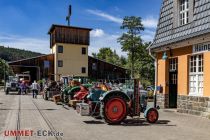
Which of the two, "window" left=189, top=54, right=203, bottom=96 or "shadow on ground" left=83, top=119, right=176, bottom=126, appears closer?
"shadow on ground" left=83, top=119, right=176, bottom=126

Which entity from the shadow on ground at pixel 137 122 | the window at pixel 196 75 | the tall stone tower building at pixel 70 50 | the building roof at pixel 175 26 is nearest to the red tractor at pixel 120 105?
the shadow on ground at pixel 137 122

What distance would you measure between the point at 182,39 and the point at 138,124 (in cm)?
550

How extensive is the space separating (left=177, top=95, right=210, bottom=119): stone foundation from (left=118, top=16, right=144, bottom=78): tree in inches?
1834

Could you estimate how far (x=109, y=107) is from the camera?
12.9 m

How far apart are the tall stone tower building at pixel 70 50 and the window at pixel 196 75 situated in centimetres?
4154

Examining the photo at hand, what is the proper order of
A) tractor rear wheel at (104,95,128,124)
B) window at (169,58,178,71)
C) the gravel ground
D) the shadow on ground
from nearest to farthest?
the gravel ground, tractor rear wheel at (104,95,128,124), the shadow on ground, window at (169,58,178,71)

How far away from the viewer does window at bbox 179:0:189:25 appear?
17.4 meters

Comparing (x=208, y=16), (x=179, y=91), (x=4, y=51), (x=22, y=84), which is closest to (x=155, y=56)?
(x=179, y=91)

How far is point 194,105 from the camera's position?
52.4 feet

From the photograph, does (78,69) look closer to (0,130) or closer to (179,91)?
(179,91)

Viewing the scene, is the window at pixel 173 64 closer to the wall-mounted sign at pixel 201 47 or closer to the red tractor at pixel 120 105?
the wall-mounted sign at pixel 201 47

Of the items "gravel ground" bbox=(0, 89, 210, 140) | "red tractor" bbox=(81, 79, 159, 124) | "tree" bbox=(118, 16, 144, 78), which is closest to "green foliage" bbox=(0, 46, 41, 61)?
"tree" bbox=(118, 16, 144, 78)

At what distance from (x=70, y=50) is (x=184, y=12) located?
41702mm

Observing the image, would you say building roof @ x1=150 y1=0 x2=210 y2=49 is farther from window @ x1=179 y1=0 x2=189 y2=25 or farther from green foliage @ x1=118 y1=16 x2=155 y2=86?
green foliage @ x1=118 y1=16 x2=155 y2=86
